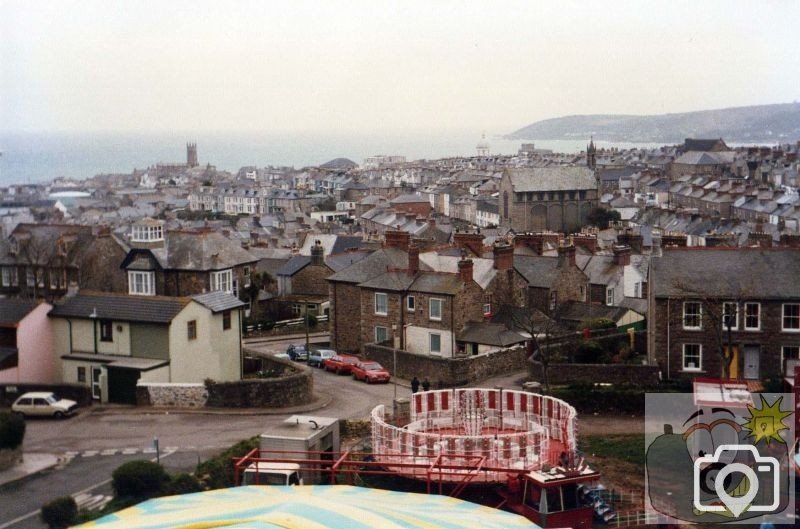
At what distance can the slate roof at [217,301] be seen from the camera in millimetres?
24172

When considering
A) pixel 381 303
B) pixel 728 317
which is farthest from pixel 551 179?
pixel 728 317

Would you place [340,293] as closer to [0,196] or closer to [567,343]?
[567,343]

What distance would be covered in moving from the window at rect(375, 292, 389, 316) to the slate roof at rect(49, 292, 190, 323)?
270 inches

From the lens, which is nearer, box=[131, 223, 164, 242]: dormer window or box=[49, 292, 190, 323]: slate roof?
box=[49, 292, 190, 323]: slate roof

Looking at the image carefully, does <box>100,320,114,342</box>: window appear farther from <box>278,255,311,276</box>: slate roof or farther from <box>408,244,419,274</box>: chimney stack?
<box>278,255,311,276</box>: slate roof

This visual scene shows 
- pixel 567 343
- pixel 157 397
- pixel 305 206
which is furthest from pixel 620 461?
pixel 305 206

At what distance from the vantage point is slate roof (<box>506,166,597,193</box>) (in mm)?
87062

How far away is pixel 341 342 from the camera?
30.6 metres

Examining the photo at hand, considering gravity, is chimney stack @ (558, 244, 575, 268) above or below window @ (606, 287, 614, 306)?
above

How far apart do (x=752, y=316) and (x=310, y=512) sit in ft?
55.2

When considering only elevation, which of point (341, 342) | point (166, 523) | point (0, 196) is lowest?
point (341, 342)

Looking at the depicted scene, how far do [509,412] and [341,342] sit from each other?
40.2 ft

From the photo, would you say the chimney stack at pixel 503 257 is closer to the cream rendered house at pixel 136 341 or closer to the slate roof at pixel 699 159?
the cream rendered house at pixel 136 341

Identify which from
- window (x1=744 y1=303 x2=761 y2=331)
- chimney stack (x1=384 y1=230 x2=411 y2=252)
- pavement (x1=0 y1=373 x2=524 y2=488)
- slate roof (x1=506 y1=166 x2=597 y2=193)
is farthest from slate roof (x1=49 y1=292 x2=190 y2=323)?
slate roof (x1=506 y1=166 x2=597 y2=193)
